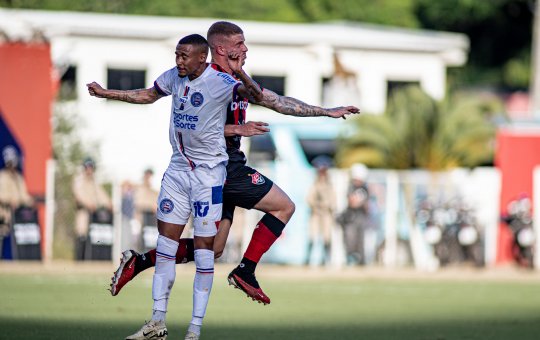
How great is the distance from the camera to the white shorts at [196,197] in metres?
9.42

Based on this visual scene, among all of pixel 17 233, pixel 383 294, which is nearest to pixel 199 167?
pixel 383 294

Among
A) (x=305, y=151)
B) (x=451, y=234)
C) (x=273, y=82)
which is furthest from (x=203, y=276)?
(x=273, y=82)

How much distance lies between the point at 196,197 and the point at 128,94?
1.05 metres

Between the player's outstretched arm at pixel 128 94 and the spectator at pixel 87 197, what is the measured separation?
14224mm

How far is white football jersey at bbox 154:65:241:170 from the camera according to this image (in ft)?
30.4

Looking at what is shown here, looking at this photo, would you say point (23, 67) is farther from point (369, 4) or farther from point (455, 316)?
point (369, 4)

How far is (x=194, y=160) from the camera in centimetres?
941

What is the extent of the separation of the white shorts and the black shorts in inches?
8.4

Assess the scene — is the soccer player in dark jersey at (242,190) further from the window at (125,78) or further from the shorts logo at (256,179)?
the window at (125,78)

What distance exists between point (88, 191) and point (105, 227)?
0.97 meters

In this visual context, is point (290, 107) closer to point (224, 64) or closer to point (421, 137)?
point (224, 64)

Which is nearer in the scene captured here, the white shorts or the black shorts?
the white shorts

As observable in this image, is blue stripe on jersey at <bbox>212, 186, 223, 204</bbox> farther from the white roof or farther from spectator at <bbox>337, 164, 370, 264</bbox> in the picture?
the white roof

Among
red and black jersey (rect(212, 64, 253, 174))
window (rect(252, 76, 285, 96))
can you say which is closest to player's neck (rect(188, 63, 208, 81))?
red and black jersey (rect(212, 64, 253, 174))
